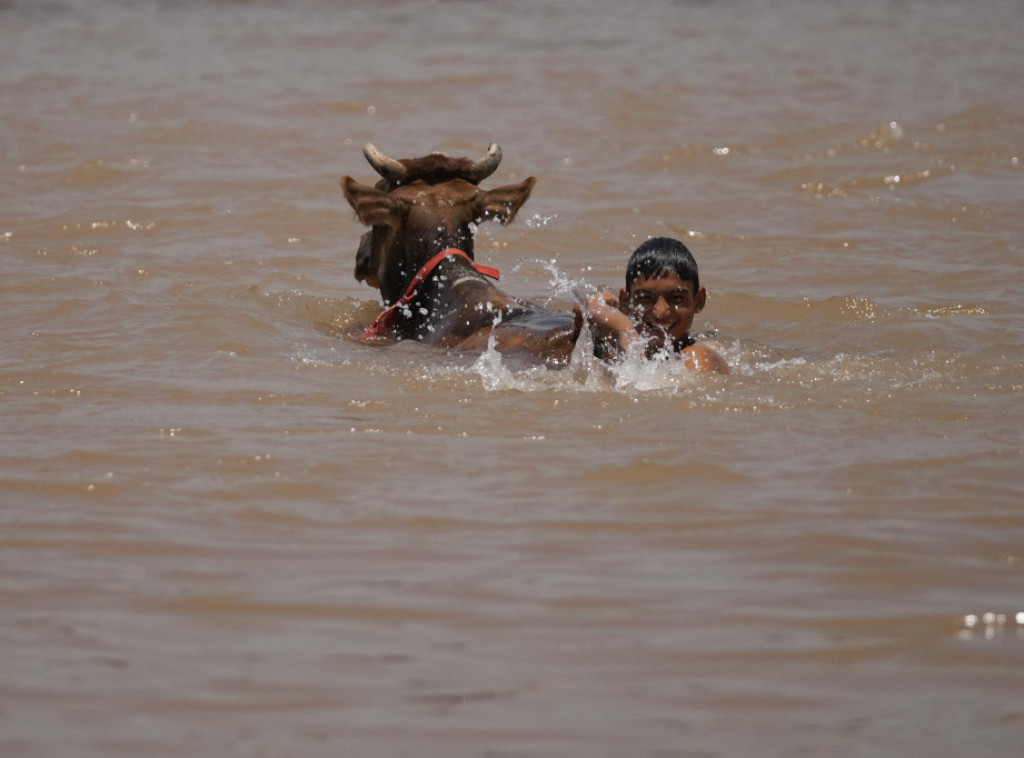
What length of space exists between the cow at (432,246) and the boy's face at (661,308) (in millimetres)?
933

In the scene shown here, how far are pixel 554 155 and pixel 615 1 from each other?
35.2ft

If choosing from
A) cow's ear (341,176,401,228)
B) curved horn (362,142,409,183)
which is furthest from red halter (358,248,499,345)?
curved horn (362,142,409,183)

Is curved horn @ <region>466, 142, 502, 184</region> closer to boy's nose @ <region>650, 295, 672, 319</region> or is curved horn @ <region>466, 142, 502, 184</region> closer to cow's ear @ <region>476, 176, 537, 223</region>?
cow's ear @ <region>476, 176, 537, 223</region>

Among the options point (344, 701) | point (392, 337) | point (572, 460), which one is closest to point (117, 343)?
point (392, 337)

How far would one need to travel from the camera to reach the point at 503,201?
798 cm

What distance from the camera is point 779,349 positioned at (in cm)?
764

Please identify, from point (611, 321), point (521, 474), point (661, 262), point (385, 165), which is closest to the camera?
point (521, 474)

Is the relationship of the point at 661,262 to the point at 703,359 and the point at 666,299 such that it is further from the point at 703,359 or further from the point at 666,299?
the point at 703,359

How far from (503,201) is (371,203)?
2.27 feet

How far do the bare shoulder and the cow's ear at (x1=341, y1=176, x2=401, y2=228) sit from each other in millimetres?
2036

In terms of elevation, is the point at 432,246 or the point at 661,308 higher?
the point at 432,246

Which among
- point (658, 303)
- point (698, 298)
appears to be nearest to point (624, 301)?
point (658, 303)

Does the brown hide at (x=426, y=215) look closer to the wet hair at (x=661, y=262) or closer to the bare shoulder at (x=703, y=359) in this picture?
the wet hair at (x=661, y=262)

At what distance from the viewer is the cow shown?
7.51 m
